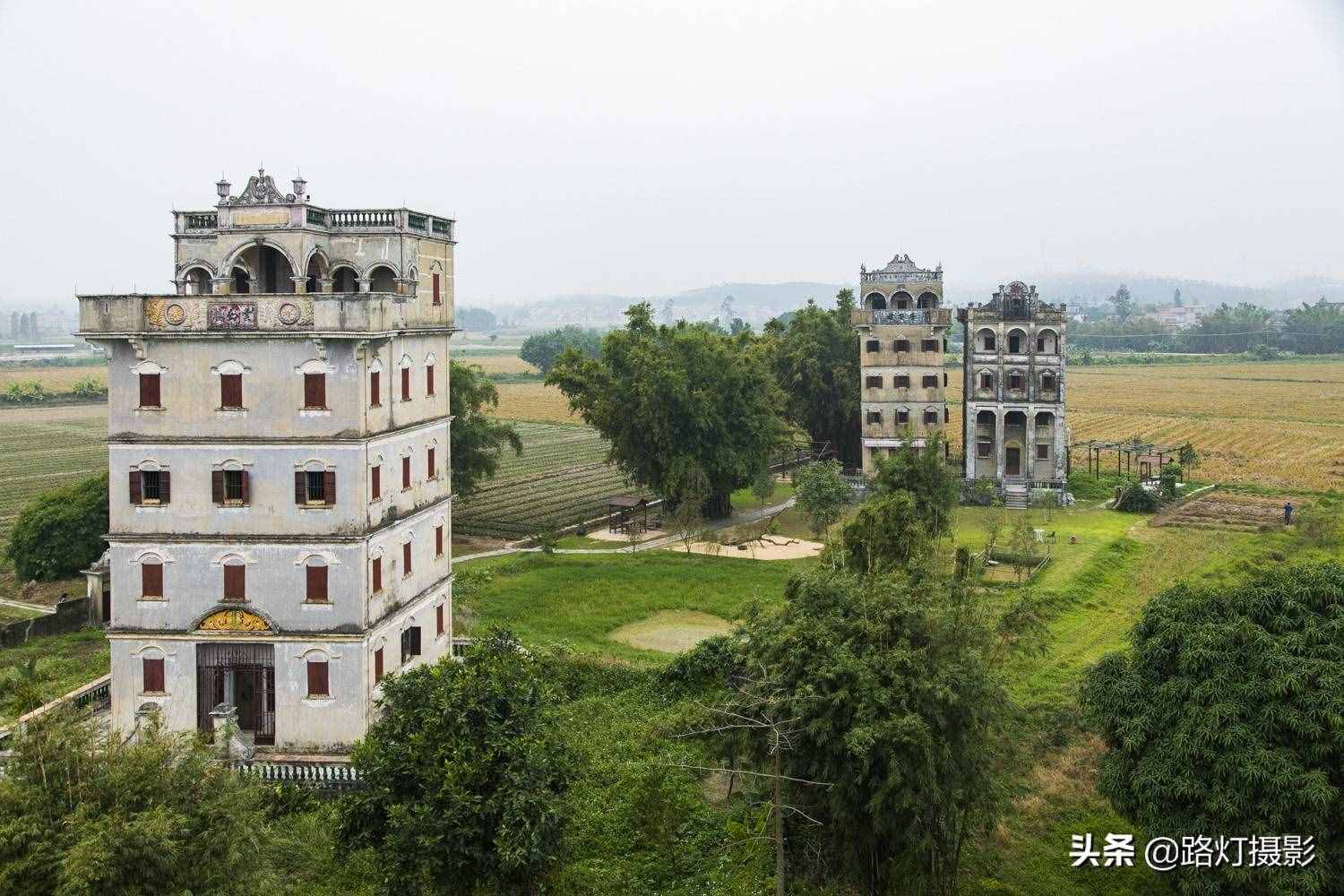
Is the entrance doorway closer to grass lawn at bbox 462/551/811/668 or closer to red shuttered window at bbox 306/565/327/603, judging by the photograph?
red shuttered window at bbox 306/565/327/603

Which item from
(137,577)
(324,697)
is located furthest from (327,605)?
(137,577)

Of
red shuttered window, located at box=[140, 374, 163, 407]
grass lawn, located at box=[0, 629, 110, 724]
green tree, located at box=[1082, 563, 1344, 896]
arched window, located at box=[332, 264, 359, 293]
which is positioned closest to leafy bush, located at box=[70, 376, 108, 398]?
grass lawn, located at box=[0, 629, 110, 724]

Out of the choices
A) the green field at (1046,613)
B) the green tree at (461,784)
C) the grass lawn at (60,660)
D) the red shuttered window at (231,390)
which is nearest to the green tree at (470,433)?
the green field at (1046,613)

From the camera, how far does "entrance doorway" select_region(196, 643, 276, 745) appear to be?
3036 cm

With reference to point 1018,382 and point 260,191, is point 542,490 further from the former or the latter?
point 260,191

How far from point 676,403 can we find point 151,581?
31372mm

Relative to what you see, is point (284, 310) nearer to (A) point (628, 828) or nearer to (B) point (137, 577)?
(B) point (137, 577)

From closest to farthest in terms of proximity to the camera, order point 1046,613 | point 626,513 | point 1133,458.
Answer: point 1046,613 < point 626,513 < point 1133,458

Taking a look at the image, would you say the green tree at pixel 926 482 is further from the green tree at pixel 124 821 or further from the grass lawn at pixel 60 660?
the green tree at pixel 124 821

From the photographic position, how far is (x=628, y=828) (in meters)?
26.3

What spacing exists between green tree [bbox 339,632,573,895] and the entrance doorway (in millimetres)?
7868

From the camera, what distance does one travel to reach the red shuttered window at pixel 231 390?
98.7 ft

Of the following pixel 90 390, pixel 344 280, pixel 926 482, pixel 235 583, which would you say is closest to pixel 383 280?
pixel 344 280

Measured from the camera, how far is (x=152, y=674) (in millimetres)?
30344
